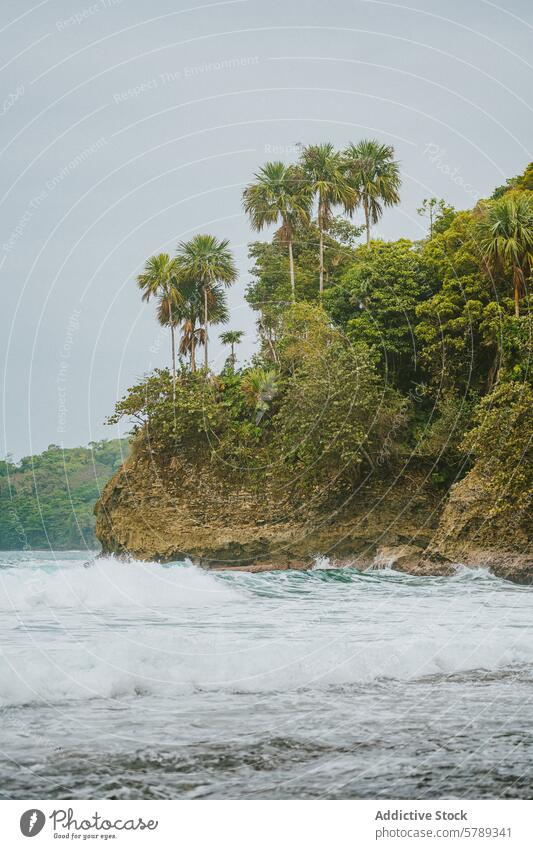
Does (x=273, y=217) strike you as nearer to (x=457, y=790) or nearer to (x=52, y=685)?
(x=52, y=685)

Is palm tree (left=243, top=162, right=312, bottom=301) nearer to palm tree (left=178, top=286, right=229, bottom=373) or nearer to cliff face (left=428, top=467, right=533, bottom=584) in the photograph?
palm tree (left=178, top=286, right=229, bottom=373)

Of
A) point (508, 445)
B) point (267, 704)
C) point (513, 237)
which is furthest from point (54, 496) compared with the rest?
point (267, 704)

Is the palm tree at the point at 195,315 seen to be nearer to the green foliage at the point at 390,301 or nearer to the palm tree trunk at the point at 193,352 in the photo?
the palm tree trunk at the point at 193,352

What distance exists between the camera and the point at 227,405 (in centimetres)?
3081

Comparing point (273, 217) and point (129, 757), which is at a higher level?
point (273, 217)

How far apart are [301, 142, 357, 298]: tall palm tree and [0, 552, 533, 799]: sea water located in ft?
74.3

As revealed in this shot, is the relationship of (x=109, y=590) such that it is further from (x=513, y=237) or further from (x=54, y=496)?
(x=54, y=496)

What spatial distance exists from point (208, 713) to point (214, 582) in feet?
40.0

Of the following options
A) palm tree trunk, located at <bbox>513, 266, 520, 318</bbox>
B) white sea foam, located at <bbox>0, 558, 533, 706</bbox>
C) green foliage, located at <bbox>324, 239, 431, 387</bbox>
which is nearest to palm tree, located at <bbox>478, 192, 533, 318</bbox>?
palm tree trunk, located at <bbox>513, 266, 520, 318</bbox>

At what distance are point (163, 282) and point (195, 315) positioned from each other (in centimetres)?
275

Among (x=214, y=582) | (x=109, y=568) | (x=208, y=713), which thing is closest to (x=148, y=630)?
(x=208, y=713)

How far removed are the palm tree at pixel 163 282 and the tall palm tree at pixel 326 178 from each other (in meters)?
6.13

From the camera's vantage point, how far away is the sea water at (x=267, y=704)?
4.80 meters

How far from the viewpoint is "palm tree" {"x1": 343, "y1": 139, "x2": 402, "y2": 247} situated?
33656mm
